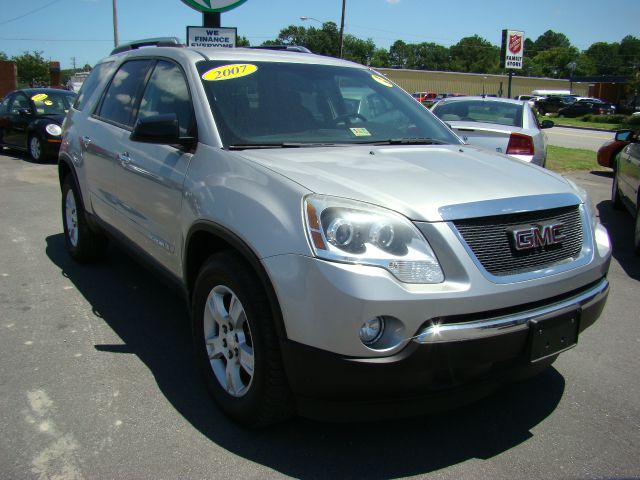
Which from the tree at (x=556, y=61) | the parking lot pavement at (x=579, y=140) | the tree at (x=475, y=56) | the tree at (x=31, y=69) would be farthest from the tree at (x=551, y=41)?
the parking lot pavement at (x=579, y=140)

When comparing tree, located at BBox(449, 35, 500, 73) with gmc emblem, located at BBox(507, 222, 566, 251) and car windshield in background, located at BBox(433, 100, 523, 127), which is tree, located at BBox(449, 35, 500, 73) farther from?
gmc emblem, located at BBox(507, 222, 566, 251)

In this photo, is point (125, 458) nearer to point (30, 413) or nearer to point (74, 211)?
point (30, 413)

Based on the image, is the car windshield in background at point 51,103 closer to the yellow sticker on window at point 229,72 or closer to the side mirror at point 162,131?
the yellow sticker on window at point 229,72

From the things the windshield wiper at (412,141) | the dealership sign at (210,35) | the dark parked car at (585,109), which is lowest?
the windshield wiper at (412,141)

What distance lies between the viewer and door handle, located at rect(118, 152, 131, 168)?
400 cm

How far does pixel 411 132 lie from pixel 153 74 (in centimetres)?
181

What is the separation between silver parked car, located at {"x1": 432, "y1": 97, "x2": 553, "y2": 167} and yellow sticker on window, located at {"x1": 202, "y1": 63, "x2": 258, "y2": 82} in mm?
4265

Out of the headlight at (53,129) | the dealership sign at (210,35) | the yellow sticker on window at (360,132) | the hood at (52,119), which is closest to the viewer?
the yellow sticker on window at (360,132)

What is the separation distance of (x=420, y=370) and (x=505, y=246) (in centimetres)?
67

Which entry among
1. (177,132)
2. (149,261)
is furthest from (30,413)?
(177,132)

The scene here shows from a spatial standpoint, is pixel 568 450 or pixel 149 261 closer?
pixel 568 450

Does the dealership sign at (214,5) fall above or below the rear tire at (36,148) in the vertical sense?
above

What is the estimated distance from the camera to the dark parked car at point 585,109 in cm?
4525

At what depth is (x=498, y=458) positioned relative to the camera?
2738 millimetres
